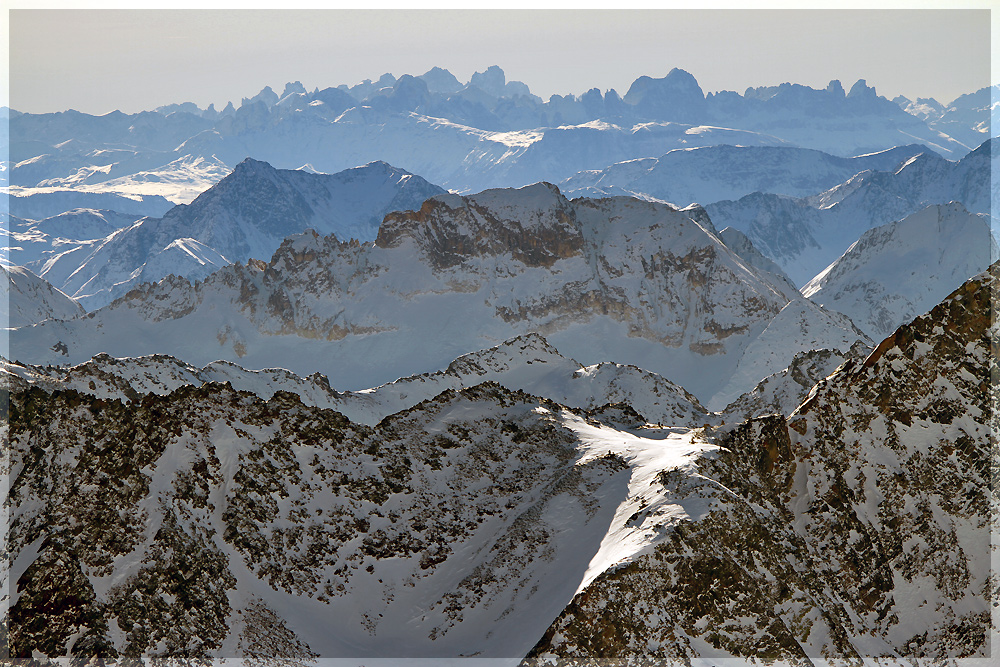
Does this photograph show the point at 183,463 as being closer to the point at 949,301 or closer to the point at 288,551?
the point at 288,551

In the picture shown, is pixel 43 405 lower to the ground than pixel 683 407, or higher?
higher

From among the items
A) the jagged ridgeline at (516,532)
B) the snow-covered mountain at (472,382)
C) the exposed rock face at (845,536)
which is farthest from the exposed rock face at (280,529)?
the snow-covered mountain at (472,382)

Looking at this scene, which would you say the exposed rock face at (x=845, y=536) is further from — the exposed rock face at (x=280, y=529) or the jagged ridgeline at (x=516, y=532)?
the exposed rock face at (x=280, y=529)

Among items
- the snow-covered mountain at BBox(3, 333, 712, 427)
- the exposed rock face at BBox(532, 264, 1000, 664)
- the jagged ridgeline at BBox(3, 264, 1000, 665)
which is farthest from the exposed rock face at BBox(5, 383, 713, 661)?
the snow-covered mountain at BBox(3, 333, 712, 427)

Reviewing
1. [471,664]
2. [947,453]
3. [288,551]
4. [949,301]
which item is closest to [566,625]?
[471,664]

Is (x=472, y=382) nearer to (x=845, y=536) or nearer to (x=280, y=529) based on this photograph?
(x=280, y=529)

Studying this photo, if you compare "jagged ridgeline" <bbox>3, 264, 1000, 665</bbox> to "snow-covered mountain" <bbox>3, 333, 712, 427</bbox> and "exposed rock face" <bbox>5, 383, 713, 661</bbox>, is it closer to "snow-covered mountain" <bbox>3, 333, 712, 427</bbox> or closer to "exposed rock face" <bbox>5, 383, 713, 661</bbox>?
"exposed rock face" <bbox>5, 383, 713, 661</bbox>
